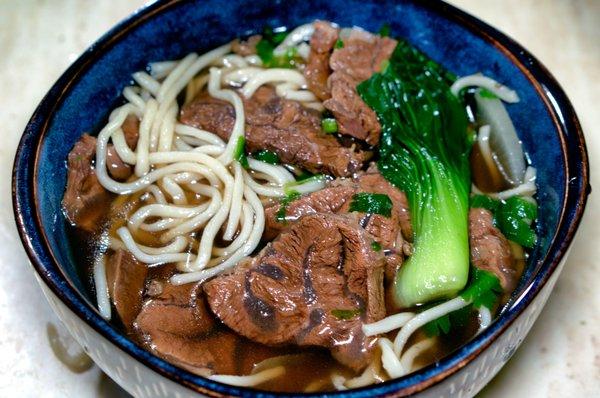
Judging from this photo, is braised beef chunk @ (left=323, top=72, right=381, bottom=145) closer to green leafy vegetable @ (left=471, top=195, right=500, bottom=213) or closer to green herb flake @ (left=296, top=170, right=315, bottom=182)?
green herb flake @ (left=296, top=170, right=315, bottom=182)

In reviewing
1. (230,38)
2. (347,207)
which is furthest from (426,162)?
(230,38)

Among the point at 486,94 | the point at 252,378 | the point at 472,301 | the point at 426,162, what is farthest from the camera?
the point at 486,94

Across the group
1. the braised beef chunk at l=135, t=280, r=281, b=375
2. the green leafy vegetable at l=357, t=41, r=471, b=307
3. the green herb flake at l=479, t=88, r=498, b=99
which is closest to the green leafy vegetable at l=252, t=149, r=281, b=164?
the green leafy vegetable at l=357, t=41, r=471, b=307

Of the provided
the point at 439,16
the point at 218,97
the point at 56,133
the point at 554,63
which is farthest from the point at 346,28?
the point at 56,133

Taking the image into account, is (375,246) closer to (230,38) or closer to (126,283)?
(126,283)

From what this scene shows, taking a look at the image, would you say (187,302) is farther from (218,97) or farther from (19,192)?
(218,97)
